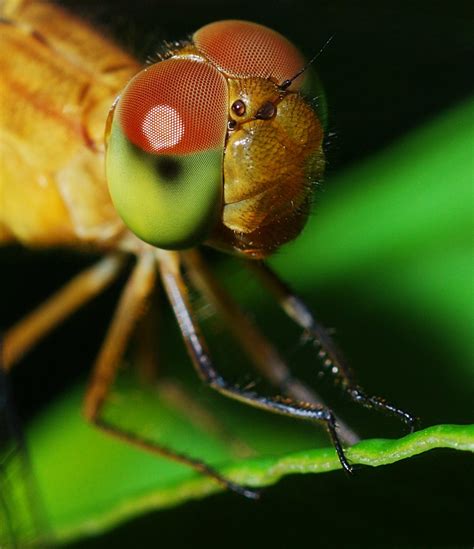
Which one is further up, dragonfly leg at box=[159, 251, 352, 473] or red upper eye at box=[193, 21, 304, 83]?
red upper eye at box=[193, 21, 304, 83]

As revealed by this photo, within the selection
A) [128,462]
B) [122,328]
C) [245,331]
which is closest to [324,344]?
[245,331]

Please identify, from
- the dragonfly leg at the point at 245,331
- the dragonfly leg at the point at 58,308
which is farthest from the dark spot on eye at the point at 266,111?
the dragonfly leg at the point at 58,308

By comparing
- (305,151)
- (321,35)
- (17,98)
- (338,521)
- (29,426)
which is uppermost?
(17,98)

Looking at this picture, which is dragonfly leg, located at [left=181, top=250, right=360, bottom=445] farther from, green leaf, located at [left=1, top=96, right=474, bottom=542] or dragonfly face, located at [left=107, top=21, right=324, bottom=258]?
dragonfly face, located at [left=107, top=21, right=324, bottom=258]

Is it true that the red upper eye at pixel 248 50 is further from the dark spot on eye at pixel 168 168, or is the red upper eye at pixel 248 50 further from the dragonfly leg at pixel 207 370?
the dragonfly leg at pixel 207 370

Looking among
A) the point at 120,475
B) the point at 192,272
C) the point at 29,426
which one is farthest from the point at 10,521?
the point at 192,272

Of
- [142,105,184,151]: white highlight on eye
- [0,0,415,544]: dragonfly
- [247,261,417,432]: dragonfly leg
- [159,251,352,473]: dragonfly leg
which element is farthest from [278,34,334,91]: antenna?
[159,251,352,473]: dragonfly leg

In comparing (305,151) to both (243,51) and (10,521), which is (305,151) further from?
(10,521)
